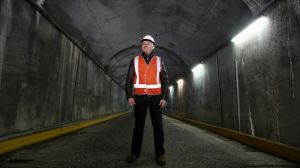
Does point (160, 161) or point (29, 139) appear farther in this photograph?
point (29, 139)

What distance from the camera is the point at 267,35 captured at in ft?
15.8

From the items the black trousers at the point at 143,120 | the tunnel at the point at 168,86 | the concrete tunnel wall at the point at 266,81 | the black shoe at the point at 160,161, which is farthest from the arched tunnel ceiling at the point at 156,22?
the black shoe at the point at 160,161

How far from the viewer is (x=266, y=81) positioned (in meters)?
4.86

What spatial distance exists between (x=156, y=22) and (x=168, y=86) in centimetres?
734

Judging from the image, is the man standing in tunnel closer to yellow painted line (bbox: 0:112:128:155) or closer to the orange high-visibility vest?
the orange high-visibility vest

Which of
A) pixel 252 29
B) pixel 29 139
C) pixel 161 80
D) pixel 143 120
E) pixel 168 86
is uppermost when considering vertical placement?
pixel 252 29

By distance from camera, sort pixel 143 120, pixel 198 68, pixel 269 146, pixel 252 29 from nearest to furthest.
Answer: pixel 143 120
pixel 269 146
pixel 252 29
pixel 198 68

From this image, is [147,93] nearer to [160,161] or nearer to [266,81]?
[160,161]

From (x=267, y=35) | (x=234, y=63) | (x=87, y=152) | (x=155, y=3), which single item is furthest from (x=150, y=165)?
(x=155, y=3)

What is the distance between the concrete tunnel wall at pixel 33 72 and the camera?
4238mm

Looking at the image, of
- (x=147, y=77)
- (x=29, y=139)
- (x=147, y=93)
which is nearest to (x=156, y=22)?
(x=147, y=77)

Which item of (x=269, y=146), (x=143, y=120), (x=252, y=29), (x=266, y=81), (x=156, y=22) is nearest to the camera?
(x=143, y=120)

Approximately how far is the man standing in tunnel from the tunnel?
0.35 m

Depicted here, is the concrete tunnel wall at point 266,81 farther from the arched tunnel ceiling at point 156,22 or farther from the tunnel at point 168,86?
the arched tunnel ceiling at point 156,22
